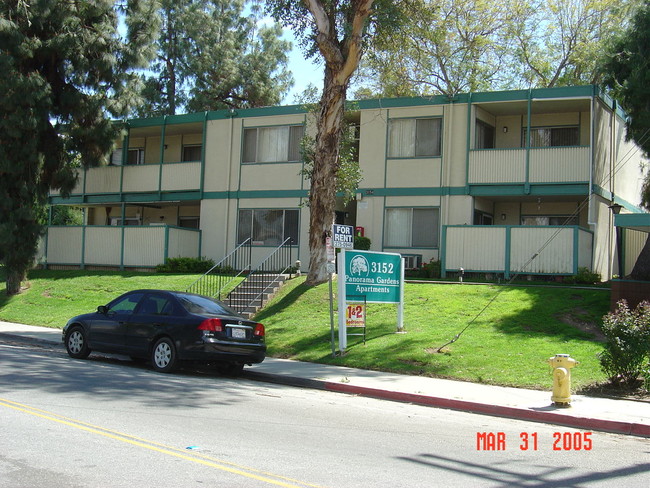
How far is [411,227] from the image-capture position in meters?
24.3

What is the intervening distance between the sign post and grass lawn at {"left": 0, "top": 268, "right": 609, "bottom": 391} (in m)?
0.80

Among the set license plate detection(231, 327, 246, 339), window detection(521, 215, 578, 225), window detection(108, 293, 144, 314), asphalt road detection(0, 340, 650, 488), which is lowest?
asphalt road detection(0, 340, 650, 488)

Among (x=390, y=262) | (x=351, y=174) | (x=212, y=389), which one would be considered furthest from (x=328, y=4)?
(x=212, y=389)

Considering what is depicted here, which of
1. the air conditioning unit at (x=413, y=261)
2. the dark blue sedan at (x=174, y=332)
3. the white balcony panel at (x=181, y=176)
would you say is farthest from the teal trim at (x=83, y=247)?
the dark blue sedan at (x=174, y=332)

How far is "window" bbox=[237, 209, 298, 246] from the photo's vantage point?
26.1m

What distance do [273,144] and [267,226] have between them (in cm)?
311

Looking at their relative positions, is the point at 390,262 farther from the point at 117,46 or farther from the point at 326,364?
the point at 117,46

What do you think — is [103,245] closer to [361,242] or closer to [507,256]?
[361,242]

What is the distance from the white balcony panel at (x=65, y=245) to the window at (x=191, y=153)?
530cm

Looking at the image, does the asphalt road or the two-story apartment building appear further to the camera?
the two-story apartment building

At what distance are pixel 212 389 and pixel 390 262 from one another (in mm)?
6196

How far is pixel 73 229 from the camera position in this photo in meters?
29.4
